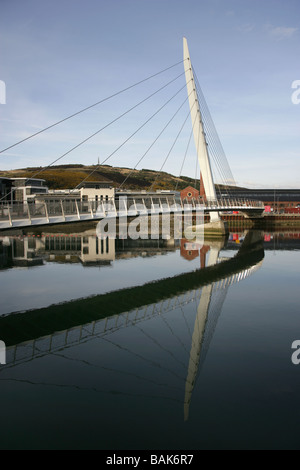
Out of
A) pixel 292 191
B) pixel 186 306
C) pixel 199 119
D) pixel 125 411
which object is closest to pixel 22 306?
pixel 186 306

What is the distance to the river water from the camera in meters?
7.56

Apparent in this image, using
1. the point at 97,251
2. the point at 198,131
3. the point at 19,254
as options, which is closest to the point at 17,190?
the point at 19,254

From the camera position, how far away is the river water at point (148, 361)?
756cm

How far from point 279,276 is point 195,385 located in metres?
16.8

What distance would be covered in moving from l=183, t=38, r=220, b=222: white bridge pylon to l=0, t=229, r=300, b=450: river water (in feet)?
53.1

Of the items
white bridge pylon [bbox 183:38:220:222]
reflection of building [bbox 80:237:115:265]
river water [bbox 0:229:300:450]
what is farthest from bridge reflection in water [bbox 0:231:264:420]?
white bridge pylon [bbox 183:38:220:222]

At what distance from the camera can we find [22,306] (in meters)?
16.7

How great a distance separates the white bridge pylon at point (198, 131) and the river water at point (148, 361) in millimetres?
16176

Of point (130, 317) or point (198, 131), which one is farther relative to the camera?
point (198, 131)

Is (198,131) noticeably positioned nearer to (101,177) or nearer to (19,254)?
(19,254)

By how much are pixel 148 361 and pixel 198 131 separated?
104ft

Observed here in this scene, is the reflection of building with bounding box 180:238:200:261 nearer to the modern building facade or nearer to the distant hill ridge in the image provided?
the modern building facade

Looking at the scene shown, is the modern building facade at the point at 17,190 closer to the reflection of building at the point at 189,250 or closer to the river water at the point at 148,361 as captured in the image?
the reflection of building at the point at 189,250

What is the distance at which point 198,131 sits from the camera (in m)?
39.1
